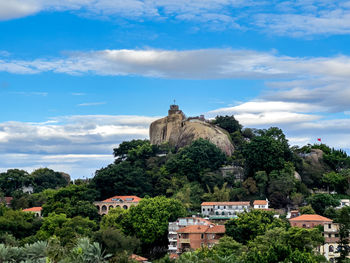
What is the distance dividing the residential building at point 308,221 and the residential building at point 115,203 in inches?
858

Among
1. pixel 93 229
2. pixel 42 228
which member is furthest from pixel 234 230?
pixel 42 228

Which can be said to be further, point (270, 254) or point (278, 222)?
point (278, 222)

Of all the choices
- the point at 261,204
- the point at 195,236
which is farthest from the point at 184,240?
the point at 261,204

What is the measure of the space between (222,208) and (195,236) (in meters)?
10.9

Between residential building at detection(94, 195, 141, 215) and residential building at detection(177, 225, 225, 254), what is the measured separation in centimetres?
1462

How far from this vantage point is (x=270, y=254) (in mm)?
38125

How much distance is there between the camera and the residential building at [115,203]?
7406cm

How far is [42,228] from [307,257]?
33.8 meters

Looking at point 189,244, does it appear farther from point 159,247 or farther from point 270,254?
point 270,254

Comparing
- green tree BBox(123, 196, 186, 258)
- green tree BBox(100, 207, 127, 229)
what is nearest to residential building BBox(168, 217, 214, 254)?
green tree BBox(123, 196, 186, 258)

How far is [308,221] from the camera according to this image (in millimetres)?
61281

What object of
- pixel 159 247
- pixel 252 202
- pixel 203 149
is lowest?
pixel 159 247

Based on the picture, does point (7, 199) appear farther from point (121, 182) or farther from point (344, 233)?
point (344, 233)

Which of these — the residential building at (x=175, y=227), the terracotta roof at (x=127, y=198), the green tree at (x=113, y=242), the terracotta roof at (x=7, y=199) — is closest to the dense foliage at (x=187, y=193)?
the green tree at (x=113, y=242)
